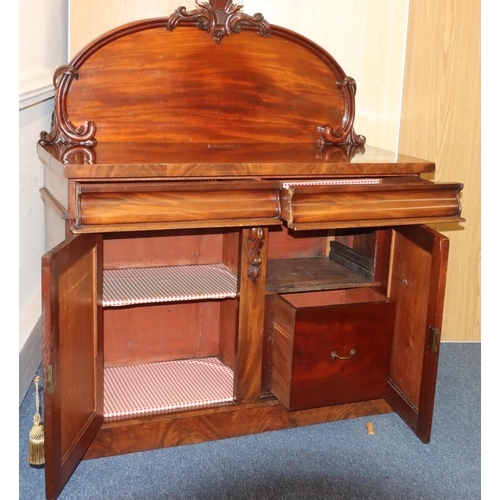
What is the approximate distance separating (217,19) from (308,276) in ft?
2.79

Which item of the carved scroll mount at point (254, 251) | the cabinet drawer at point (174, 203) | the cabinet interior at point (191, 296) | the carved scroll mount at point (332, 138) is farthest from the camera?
the carved scroll mount at point (332, 138)

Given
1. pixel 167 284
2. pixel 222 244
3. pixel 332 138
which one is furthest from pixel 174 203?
pixel 332 138

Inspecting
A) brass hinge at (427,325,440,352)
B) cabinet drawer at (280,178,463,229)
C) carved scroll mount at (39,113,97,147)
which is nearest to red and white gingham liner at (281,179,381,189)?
cabinet drawer at (280,178,463,229)

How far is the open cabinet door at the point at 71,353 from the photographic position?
1.55 m

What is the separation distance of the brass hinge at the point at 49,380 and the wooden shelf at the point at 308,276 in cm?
73

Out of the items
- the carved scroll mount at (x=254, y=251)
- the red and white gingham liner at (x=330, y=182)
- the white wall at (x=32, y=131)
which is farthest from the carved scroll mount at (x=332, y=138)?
the white wall at (x=32, y=131)

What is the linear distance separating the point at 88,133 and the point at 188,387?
0.83 m

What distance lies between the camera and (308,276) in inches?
88.4

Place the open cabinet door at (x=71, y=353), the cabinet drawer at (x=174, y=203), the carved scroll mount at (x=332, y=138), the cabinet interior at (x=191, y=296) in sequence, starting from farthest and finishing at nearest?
the carved scroll mount at (x=332, y=138) < the cabinet interior at (x=191, y=296) < the cabinet drawer at (x=174, y=203) < the open cabinet door at (x=71, y=353)

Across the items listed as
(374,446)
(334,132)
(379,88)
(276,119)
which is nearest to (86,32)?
(276,119)

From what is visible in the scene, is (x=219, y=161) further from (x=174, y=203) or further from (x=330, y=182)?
(x=330, y=182)

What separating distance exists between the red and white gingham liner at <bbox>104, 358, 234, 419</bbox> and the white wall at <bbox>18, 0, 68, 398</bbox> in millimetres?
305

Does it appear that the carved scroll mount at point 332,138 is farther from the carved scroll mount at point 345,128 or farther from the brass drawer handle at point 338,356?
the brass drawer handle at point 338,356

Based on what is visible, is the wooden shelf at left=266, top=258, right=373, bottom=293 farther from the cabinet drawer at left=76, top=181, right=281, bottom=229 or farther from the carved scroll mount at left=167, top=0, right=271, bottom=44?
the carved scroll mount at left=167, top=0, right=271, bottom=44
